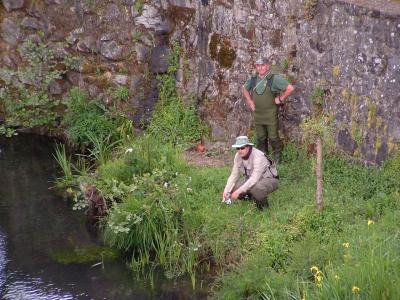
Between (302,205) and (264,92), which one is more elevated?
(264,92)

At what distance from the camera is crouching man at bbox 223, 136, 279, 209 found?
923cm

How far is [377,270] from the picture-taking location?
6.48 metres

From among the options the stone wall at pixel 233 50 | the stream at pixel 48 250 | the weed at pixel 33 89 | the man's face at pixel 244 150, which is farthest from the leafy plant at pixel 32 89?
the man's face at pixel 244 150

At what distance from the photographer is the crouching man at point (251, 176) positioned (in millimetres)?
9234

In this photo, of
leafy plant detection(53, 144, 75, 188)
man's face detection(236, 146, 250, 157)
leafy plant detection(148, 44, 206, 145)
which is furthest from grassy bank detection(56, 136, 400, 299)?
leafy plant detection(148, 44, 206, 145)

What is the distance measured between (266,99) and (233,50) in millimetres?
1427

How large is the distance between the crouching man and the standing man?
1344 mm

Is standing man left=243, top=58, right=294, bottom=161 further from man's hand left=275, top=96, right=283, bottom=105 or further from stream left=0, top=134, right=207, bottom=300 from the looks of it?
stream left=0, top=134, right=207, bottom=300

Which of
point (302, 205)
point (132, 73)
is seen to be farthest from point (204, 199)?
point (132, 73)

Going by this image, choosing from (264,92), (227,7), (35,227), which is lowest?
(35,227)

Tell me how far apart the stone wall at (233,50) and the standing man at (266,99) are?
0.90ft

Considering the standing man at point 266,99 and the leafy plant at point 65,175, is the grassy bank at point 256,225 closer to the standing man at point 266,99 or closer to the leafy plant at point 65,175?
the leafy plant at point 65,175

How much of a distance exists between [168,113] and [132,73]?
3.89 feet

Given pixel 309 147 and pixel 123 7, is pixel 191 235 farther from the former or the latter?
pixel 123 7
